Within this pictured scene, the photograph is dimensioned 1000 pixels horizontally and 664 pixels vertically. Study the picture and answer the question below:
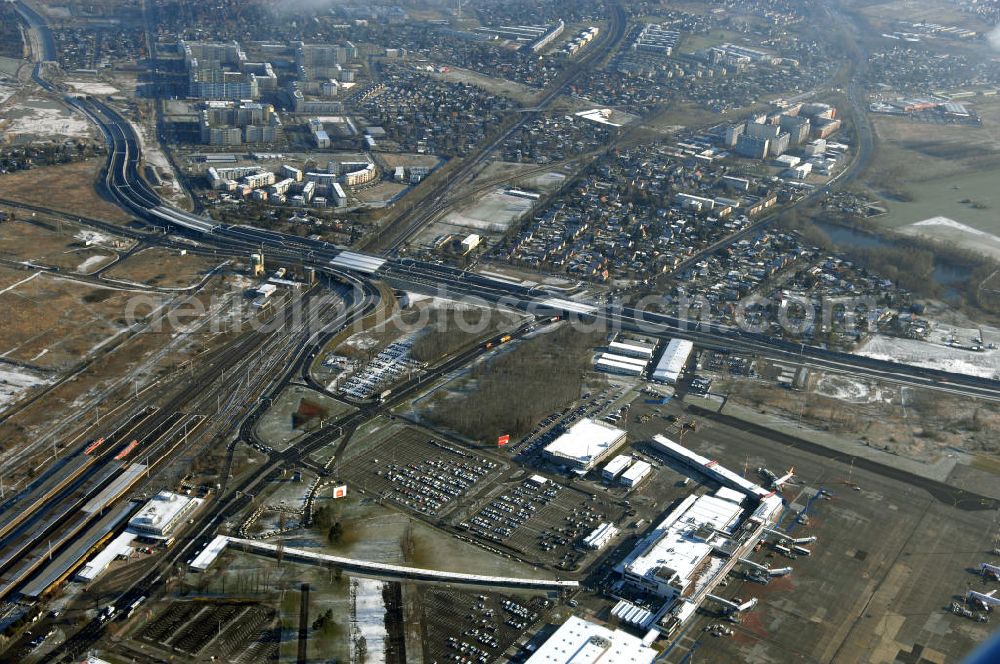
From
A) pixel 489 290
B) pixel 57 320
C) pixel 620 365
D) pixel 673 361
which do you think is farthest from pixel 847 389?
pixel 57 320

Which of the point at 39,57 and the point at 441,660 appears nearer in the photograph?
the point at 441,660

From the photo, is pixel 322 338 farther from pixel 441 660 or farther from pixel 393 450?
pixel 441 660

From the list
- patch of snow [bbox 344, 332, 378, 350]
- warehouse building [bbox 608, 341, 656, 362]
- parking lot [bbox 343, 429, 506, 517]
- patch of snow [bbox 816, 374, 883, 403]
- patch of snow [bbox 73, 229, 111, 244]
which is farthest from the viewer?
patch of snow [bbox 73, 229, 111, 244]

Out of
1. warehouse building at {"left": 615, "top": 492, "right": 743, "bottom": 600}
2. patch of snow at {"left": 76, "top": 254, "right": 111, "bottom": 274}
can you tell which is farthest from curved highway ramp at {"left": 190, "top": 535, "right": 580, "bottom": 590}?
patch of snow at {"left": 76, "top": 254, "right": 111, "bottom": 274}

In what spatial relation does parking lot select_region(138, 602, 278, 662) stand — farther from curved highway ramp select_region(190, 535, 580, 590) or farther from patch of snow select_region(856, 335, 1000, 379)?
patch of snow select_region(856, 335, 1000, 379)

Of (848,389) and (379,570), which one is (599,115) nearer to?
(848,389)

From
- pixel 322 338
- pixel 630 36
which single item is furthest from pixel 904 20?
pixel 322 338

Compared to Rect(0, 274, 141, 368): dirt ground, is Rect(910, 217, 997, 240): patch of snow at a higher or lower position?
lower
